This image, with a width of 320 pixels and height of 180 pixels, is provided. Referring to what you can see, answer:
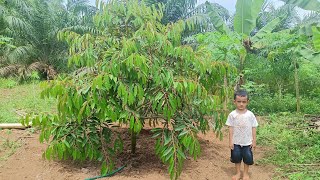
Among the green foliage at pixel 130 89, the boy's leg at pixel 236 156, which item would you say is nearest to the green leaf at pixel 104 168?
the green foliage at pixel 130 89

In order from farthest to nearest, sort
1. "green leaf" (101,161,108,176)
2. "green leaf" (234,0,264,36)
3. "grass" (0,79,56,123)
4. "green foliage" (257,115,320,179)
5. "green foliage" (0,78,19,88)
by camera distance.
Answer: "green foliage" (0,78,19,88), "green leaf" (234,0,264,36), "grass" (0,79,56,123), "green foliage" (257,115,320,179), "green leaf" (101,161,108,176)

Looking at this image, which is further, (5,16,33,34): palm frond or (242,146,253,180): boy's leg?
(5,16,33,34): palm frond

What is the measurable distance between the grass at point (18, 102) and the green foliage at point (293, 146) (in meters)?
4.53

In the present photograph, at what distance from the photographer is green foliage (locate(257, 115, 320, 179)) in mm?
4311

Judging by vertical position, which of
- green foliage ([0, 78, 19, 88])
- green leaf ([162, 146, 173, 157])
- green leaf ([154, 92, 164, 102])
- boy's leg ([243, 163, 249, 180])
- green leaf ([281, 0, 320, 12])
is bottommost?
boy's leg ([243, 163, 249, 180])

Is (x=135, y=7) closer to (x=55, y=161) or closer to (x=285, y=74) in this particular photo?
(x=55, y=161)

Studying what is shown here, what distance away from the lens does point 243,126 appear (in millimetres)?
3971

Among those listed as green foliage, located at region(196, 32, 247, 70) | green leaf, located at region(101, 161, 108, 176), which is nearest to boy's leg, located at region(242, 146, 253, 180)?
green leaf, located at region(101, 161, 108, 176)

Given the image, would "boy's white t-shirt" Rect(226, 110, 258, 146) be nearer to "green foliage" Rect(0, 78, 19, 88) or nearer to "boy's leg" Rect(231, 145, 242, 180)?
"boy's leg" Rect(231, 145, 242, 180)

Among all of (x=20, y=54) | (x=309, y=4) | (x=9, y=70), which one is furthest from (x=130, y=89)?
(x=9, y=70)

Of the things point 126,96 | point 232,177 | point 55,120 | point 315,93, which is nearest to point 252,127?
point 232,177

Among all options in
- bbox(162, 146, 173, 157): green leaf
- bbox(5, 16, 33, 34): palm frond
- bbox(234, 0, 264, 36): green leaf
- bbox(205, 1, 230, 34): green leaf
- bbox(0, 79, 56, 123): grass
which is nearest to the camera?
bbox(162, 146, 173, 157): green leaf

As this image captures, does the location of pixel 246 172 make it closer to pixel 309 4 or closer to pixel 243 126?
pixel 243 126

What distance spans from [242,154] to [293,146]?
5.01 ft
